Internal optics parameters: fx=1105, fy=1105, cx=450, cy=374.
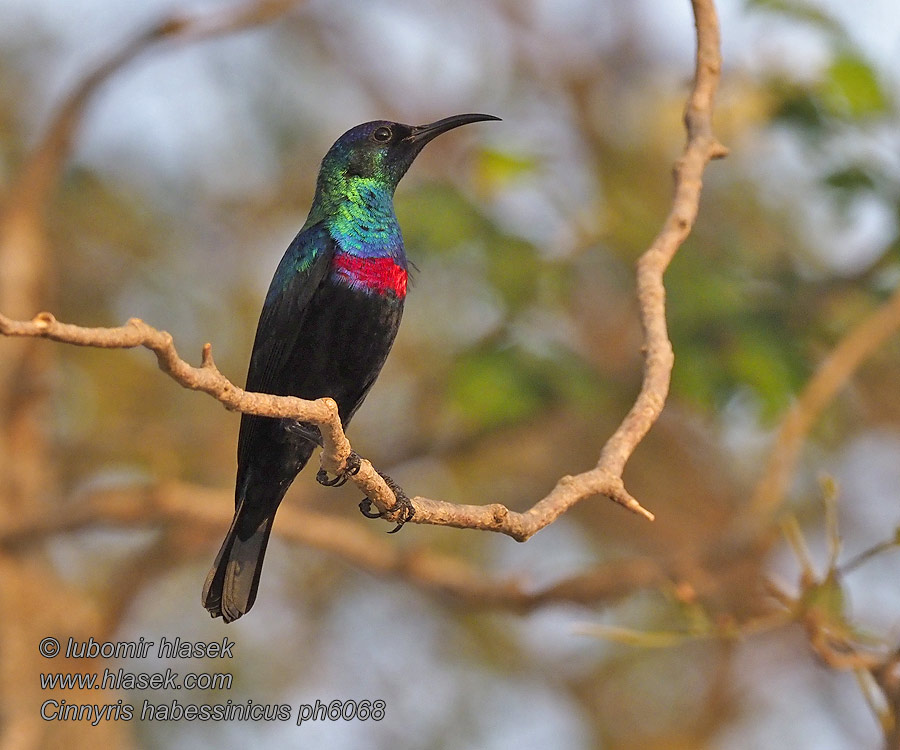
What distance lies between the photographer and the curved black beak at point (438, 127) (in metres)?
3.68

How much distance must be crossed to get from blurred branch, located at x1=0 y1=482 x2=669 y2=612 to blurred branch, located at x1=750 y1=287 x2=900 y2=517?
0.52 metres

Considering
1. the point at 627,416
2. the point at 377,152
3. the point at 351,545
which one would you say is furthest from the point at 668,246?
the point at 351,545

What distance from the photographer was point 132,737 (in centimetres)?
643

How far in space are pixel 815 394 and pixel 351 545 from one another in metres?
2.02

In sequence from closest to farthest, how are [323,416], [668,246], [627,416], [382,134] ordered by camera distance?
[323,416] < [627,416] < [668,246] < [382,134]

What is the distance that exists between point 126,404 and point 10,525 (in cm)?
201

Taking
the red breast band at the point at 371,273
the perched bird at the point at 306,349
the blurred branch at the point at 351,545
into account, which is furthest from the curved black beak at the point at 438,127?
the blurred branch at the point at 351,545

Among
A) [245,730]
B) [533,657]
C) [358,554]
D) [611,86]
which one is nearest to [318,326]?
[358,554]

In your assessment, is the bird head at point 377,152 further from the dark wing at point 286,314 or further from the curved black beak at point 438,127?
the dark wing at point 286,314

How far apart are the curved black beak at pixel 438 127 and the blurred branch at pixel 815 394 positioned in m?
1.52

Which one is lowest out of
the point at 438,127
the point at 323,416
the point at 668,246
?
the point at 438,127

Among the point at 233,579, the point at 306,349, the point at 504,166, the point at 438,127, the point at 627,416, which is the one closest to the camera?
the point at 627,416

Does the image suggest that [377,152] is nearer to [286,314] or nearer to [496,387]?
[286,314]

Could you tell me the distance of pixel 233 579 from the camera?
131 inches
